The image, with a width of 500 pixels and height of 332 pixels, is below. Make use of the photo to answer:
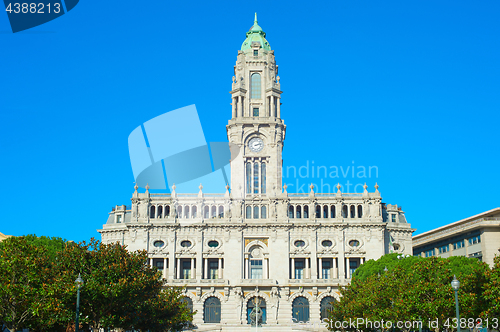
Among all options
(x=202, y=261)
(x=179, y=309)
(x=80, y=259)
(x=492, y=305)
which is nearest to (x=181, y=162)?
(x=202, y=261)

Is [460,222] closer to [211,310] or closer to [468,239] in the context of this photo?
[468,239]

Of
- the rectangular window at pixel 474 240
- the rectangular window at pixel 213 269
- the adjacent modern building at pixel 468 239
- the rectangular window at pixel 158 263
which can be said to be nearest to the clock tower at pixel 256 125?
the rectangular window at pixel 213 269

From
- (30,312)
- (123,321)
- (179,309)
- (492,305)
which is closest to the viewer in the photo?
(492,305)

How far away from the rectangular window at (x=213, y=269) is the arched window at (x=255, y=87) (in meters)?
37.3

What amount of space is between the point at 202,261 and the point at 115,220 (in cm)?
2238

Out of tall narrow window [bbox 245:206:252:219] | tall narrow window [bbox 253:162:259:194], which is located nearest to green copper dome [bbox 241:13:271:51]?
tall narrow window [bbox 253:162:259:194]

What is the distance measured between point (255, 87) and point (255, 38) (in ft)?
40.6

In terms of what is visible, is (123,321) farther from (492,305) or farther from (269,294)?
(269,294)

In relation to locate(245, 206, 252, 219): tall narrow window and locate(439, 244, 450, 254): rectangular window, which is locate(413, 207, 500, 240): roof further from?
locate(245, 206, 252, 219): tall narrow window

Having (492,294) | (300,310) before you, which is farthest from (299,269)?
(492,294)

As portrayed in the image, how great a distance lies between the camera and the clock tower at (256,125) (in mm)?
115812

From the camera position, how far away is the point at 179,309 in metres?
70.1

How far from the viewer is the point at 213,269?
363 feet

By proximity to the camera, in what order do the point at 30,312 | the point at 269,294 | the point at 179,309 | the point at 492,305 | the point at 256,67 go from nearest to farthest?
the point at 492,305
the point at 30,312
the point at 179,309
the point at 269,294
the point at 256,67
